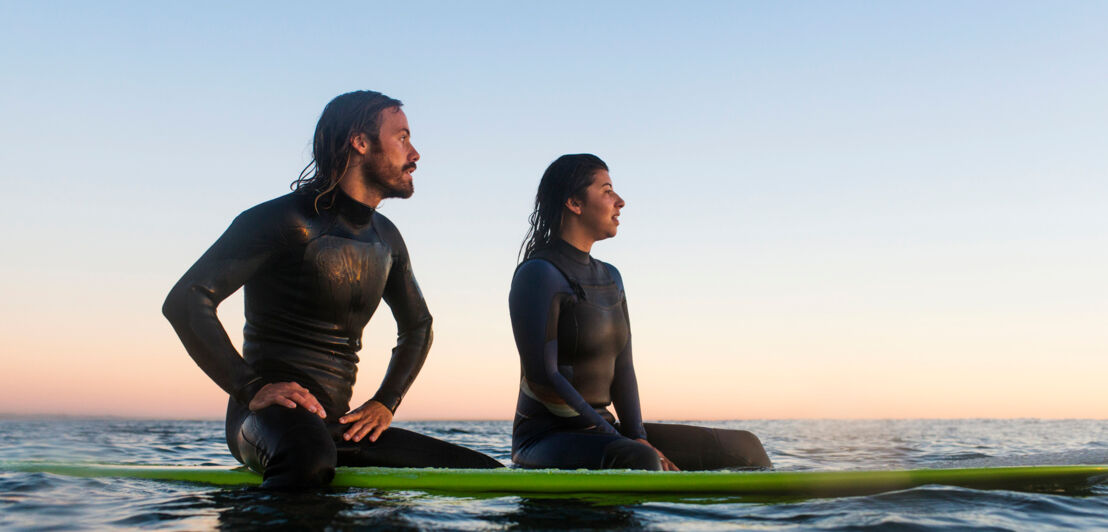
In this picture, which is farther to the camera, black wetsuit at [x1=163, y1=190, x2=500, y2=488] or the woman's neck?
the woman's neck

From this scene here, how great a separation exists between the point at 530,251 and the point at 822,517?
2.43m

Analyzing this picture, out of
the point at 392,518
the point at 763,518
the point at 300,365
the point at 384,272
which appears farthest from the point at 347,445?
the point at 763,518

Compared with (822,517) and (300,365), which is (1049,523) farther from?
(300,365)

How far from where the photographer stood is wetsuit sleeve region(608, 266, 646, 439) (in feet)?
16.1

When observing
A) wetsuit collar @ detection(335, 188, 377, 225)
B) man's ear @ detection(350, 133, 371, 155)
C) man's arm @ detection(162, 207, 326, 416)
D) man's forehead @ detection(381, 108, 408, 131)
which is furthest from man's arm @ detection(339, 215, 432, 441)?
man's arm @ detection(162, 207, 326, 416)

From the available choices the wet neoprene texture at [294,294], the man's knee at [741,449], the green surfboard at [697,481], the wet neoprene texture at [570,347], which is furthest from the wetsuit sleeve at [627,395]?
the wet neoprene texture at [294,294]

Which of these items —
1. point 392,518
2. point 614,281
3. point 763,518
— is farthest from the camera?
point 614,281

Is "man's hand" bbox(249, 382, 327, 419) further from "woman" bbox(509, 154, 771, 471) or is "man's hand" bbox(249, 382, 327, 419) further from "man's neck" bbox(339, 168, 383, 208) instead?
"woman" bbox(509, 154, 771, 471)

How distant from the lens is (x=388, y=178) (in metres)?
4.28

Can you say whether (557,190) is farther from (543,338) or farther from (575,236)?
(543,338)

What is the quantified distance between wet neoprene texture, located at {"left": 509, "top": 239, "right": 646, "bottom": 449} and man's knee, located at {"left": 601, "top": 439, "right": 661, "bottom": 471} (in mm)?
315

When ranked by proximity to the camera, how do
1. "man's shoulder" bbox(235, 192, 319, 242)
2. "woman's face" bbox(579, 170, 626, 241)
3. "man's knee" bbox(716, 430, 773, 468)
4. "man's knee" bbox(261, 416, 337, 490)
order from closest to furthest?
1. "man's knee" bbox(261, 416, 337, 490)
2. "man's shoulder" bbox(235, 192, 319, 242)
3. "woman's face" bbox(579, 170, 626, 241)
4. "man's knee" bbox(716, 430, 773, 468)

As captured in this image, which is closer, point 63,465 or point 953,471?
point 953,471

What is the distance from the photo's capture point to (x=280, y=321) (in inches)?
160
